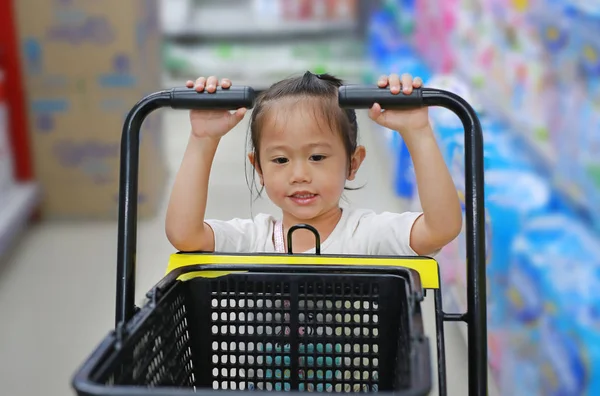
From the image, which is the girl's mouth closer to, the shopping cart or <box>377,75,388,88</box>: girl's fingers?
the shopping cart

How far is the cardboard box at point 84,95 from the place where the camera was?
12.1 ft

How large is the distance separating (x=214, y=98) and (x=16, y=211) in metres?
2.56

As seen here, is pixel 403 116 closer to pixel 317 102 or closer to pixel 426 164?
pixel 426 164

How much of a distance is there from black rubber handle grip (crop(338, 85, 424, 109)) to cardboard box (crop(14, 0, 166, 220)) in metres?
2.71

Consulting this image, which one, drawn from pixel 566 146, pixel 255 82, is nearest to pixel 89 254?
pixel 566 146

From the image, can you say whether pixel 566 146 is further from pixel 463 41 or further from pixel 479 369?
pixel 463 41

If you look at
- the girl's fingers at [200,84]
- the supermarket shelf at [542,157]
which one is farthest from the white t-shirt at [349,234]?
the supermarket shelf at [542,157]

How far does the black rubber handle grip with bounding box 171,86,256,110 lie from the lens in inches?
45.3

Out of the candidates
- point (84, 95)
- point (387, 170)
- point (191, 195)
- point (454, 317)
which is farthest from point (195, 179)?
point (387, 170)

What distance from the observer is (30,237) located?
374cm

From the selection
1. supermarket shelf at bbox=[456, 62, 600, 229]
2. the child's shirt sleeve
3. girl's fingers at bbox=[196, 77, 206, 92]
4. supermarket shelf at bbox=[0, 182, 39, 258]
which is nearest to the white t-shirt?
the child's shirt sleeve

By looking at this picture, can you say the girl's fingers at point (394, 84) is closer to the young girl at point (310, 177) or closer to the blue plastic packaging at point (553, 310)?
the young girl at point (310, 177)

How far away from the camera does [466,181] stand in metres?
1.15

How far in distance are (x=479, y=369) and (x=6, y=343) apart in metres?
2.02
